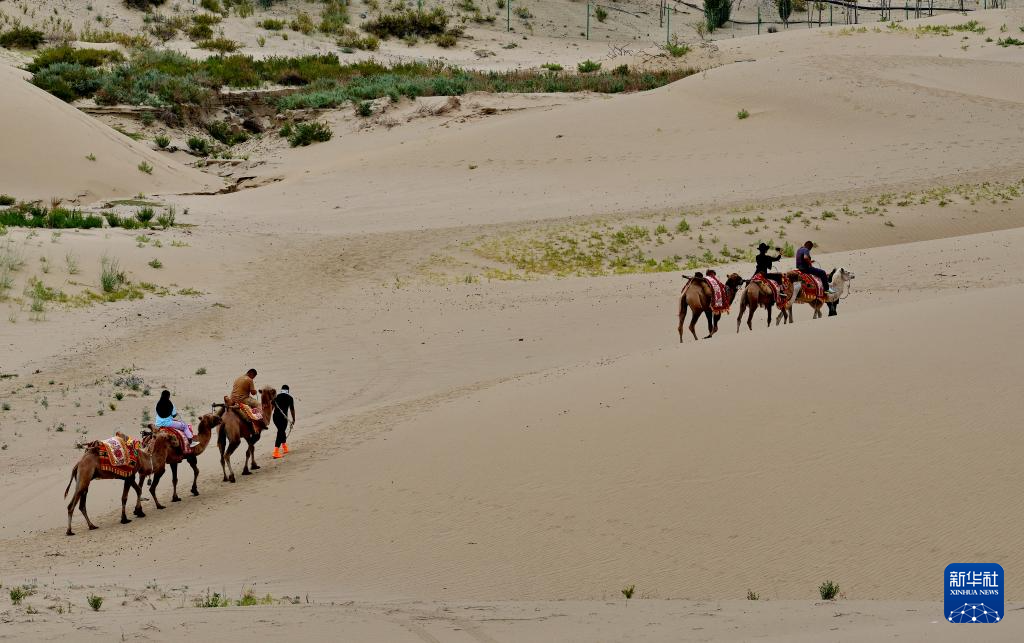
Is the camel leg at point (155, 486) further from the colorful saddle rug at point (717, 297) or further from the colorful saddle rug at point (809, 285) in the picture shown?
the colorful saddle rug at point (809, 285)

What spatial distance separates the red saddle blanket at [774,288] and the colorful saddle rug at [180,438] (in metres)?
9.89

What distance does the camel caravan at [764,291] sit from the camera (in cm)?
1952

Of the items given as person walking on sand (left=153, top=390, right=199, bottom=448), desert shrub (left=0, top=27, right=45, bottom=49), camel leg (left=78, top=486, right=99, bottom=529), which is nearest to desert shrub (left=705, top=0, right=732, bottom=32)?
desert shrub (left=0, top=27, right=45, bottom=49)

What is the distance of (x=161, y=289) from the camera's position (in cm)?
2520

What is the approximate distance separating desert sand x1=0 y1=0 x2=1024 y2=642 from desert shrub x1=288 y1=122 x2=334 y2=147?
386cm

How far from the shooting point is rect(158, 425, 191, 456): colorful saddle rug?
44.0 ft

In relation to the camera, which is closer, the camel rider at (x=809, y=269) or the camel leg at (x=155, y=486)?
the camel leg at (x=155, y=486)

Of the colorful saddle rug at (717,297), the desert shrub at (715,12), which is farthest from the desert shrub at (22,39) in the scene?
the colorful saddle rug at (717,297)

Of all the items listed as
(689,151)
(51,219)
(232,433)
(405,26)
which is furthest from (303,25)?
(232,433)

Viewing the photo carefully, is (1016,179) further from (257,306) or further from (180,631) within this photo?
(180,631)

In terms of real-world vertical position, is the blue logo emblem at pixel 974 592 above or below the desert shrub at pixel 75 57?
below

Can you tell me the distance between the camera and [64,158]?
116ft

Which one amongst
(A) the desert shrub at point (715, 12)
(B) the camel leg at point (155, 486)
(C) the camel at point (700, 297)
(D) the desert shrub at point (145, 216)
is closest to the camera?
(B) the camel leg at point (155, 486)

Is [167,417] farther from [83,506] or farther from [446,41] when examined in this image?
[446,41]
